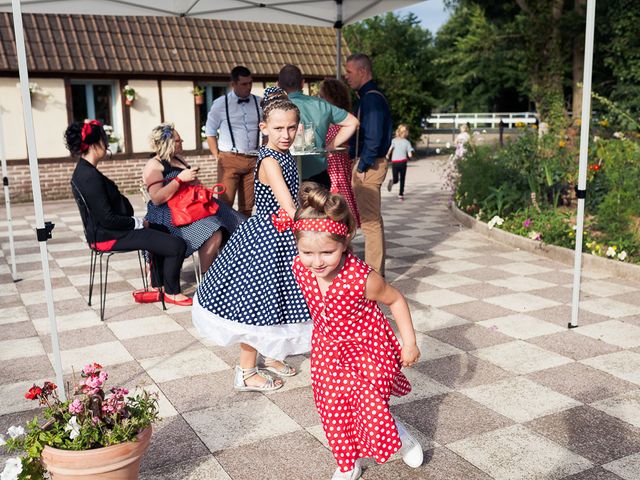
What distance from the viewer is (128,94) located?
1561cm

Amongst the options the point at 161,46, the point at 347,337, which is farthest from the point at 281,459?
the point at 161,46

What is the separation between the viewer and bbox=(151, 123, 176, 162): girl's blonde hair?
6.14m

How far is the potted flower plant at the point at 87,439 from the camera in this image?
2533mm

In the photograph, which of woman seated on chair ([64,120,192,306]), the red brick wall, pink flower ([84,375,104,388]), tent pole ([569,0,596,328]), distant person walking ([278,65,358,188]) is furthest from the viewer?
the red brick wall

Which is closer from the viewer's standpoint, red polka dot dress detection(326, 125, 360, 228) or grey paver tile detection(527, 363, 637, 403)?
grey paver tile detection(527, 363, 637, 403)

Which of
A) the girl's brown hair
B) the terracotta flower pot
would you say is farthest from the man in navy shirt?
the terracotta flower pot

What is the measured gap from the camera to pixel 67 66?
1479cm

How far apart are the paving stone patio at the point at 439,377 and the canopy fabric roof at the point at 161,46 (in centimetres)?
896

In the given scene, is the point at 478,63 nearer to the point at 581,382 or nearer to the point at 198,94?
the point at 198,94

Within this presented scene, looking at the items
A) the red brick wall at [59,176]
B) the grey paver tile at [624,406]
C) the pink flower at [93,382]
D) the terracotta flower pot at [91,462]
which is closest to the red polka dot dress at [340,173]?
the grey paver tile at [624,406]

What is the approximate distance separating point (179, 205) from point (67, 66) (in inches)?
407

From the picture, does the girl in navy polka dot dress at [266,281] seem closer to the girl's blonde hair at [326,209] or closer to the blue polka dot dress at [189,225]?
the girl's blonde hair at [326,209]

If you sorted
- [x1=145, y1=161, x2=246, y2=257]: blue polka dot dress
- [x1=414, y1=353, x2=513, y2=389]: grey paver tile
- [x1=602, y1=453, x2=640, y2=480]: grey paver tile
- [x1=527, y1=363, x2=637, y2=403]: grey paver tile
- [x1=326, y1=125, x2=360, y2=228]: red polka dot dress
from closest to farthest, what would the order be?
1. [x1=602, y1=453, x2=640, y2=480]: grey paver tile
2. [x1=527, y1=363, x2=637, y2=403]: grey paver tile
3. [x1=414, y1=353, x2=513, y2=389]: grey paver tile
4. [x1=145, y1=161, x2=246, y2=257]: blue polka dot dress
5. [x1=326, y1=125, x2=360, y2=228]: red polka dot dress

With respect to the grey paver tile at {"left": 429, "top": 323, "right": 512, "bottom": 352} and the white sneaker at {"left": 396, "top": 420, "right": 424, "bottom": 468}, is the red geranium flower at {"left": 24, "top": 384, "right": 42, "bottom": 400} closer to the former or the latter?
the white sneaker at {"left": 396, "top": 420, "right": 424, "bottom": 468}
